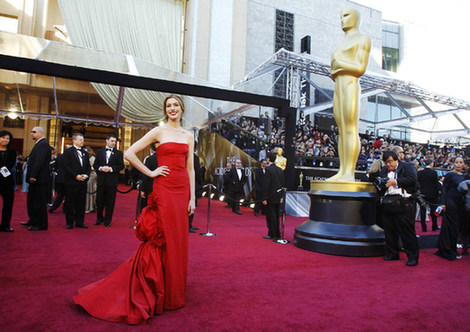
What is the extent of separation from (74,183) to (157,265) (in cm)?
442

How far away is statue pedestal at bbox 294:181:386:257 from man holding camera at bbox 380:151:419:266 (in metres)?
0.31

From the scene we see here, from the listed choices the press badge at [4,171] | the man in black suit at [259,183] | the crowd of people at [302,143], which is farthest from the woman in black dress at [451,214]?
the press badge at [4,171]

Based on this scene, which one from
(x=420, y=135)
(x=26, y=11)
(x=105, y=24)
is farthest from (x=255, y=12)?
(x=420, y=135)

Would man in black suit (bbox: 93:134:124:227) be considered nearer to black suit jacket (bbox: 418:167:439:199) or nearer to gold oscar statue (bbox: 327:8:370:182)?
gold oscar statue (bbox: 327:8:370:182)

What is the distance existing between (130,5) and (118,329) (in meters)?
18.1

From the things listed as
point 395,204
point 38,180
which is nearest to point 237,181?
point 38,180

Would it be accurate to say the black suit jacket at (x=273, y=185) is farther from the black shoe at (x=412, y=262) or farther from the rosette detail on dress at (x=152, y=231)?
the rosette detail on dress at (x=152, y=231)

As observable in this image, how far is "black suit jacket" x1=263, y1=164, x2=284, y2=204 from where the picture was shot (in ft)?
21.3

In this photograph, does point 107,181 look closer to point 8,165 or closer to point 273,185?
point 8,165

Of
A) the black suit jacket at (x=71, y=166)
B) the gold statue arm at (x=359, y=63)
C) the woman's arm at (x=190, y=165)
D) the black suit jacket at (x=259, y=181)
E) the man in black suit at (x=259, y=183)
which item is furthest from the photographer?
the black suit jacket at (x=259, y=181)

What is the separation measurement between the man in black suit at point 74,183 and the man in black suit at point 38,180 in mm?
393

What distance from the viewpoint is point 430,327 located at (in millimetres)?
2633

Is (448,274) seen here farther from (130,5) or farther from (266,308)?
(130,5)

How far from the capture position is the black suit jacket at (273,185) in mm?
6492
